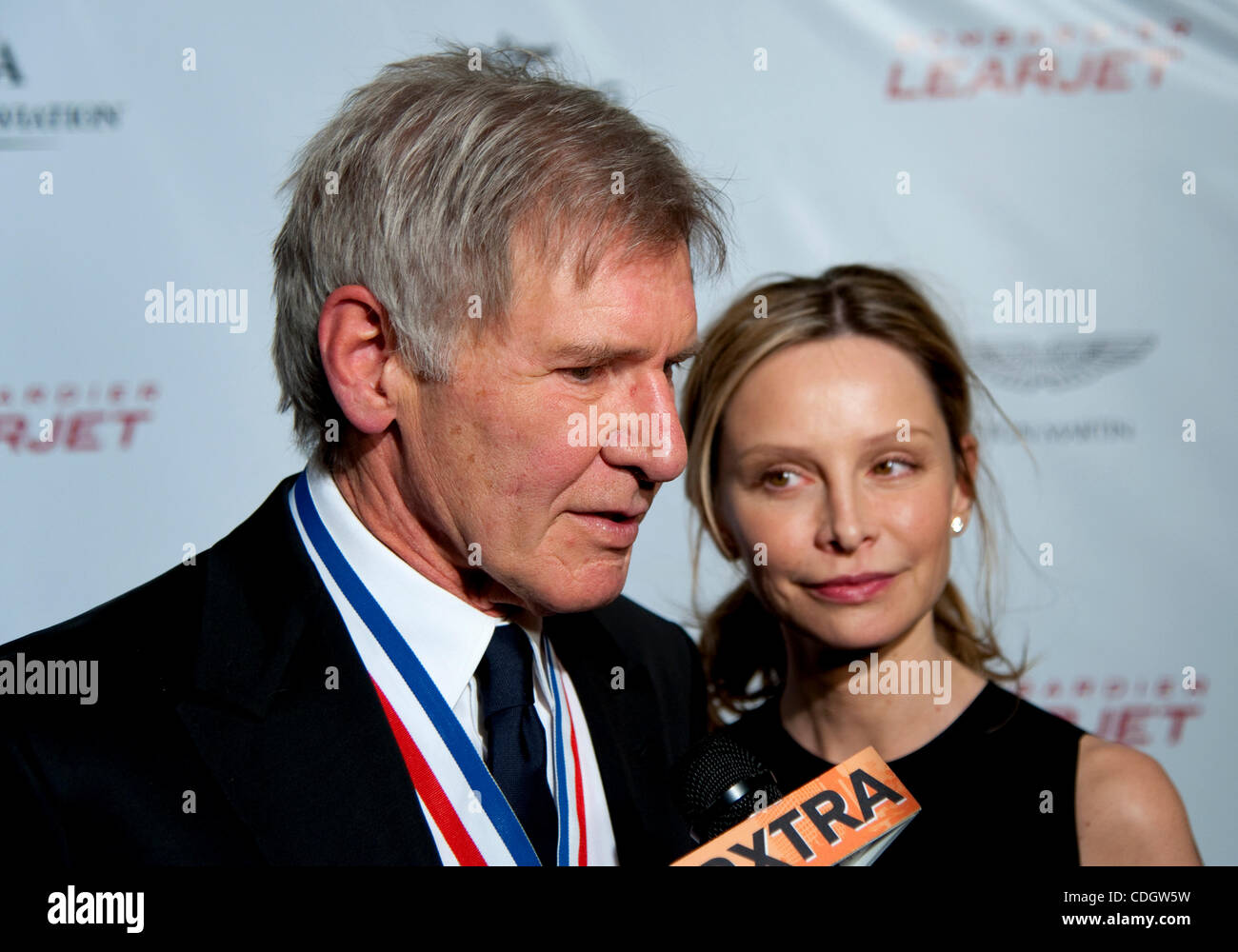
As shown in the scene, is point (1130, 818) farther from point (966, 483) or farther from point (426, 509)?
point (426, 509)

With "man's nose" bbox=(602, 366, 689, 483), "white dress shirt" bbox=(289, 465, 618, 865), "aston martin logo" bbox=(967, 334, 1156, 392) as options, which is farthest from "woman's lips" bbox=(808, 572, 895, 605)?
"aston martin logo" bbox=(967, 334, 1156, 392)

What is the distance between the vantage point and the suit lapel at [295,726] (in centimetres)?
111

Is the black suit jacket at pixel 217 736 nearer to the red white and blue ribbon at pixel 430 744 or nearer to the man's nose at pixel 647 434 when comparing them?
the red white and blue ribbon at pixel 430 744

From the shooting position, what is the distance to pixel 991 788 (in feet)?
4.78

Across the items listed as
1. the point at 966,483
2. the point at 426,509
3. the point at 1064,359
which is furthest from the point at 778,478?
the point at 1064,359

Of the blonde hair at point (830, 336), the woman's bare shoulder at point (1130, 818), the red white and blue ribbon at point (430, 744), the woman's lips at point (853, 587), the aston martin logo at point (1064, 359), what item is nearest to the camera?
the red white and blue ribbon at point (430, 744)

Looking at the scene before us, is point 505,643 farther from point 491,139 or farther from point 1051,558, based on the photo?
point 1051,558

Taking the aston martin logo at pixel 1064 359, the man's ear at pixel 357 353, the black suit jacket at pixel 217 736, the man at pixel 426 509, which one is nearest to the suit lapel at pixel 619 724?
the man at pixel 426 509

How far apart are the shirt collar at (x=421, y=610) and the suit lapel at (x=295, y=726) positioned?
60 mm

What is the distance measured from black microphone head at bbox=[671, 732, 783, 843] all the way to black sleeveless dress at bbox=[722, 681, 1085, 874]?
316 mm

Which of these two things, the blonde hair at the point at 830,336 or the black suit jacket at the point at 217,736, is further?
the blonde hair at the point at 830,336

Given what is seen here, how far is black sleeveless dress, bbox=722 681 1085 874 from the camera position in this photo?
141 cm

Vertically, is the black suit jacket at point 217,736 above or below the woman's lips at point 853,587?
below

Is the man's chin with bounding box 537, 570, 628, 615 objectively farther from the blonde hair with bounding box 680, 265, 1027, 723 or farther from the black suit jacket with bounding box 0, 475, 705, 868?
the blonde hair with bounding box 680, 265, 1027, 723
